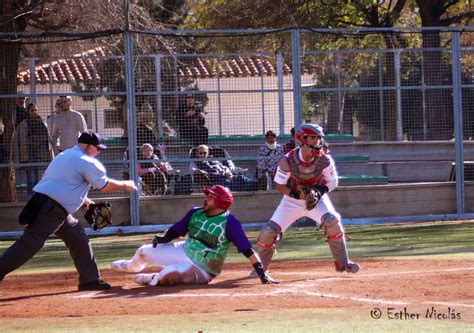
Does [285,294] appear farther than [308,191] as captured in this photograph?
No

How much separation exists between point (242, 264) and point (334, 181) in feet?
7.41

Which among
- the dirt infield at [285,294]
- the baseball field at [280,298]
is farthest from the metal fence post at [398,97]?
the dirt infield at [285,294]

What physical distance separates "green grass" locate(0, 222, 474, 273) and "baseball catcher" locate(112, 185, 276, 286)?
276 centimetres

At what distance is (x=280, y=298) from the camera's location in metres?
9.16

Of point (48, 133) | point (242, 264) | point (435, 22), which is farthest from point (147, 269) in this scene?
point (435, 22)

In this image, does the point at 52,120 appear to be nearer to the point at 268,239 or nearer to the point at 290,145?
the point at 290,145

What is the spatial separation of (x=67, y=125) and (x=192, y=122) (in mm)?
2182

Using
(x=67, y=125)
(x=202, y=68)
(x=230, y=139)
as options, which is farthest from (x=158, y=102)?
(x=67, y=125)

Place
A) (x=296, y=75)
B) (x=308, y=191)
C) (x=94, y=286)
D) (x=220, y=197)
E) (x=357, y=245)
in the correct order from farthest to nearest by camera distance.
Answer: (x=296, y=75)
(x=357, y=245)
(x=308, y=191)
(x=94, y=286)
(x=220, y=197)

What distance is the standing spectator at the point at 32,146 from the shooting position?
16.8 m

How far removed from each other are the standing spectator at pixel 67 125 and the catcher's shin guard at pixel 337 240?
23.4 feet

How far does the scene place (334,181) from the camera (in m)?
10.8

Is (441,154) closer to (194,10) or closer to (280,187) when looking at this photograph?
(280,187)

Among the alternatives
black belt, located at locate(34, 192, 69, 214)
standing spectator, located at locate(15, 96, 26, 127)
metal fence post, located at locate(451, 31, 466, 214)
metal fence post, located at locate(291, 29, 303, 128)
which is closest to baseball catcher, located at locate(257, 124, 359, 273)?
black belt, located at locate(34, 192, 69, 214)
